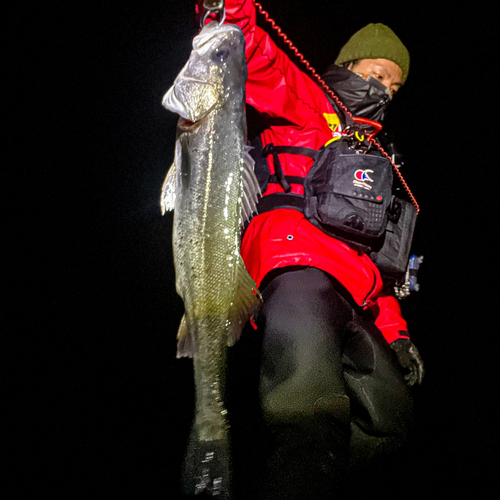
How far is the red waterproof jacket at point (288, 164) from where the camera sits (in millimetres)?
1322

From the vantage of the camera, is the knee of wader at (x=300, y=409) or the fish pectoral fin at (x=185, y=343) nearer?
the fish pectoral fin at (x=185, y=343)

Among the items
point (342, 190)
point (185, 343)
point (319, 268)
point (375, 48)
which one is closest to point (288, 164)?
point (342, 190)

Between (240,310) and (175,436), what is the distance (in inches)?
70.3

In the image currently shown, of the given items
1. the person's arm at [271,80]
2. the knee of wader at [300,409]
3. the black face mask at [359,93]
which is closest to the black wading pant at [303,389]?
the knee of wader at [300,409]

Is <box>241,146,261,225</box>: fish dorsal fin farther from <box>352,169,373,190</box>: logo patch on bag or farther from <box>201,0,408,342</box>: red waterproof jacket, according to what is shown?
<box>352,169,373,190</box>: logo patch on bag

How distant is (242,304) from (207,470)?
0.50 metres

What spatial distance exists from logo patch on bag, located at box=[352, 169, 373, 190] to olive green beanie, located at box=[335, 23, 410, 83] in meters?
1.01

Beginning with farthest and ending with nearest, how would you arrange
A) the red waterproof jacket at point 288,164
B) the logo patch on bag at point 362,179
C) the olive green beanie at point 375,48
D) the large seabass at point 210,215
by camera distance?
the olive green beanie at point 375,48 → the logo patch on bag at point 362,179 → the red waterproof jacket at point 288,164 → the large seabass at point 210,215

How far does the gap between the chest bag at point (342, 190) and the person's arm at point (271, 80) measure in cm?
17

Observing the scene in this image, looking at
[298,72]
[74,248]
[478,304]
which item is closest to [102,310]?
[74,248]

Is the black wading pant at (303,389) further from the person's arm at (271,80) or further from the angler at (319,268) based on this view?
the person's arm at (271,80)

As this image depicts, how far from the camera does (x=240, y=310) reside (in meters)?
1.05

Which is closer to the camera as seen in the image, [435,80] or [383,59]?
[383,59]

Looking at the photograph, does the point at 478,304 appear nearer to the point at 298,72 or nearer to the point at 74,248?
the point at 298,72
